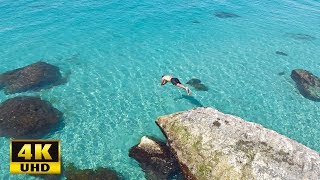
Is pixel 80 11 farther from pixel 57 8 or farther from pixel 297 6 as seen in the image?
pixel 297 6

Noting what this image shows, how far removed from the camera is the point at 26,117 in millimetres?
22344

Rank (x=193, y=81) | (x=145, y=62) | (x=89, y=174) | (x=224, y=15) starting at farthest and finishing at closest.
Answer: (x=224, y=15)
(x=145, y=62)
(x=193, y=81)
(x=89, y=174)

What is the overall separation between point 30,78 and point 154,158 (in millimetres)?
14009

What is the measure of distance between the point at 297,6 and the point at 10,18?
44431 millimetres

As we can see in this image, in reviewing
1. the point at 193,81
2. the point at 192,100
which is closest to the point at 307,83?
the point at 193,81

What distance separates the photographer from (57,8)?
143 feet

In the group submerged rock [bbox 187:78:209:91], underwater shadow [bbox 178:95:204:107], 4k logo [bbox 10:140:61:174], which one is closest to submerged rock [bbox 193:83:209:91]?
submerged rock [bbox 187:78:209:91]

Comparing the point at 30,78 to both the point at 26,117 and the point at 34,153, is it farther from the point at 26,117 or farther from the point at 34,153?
the point at 34,153

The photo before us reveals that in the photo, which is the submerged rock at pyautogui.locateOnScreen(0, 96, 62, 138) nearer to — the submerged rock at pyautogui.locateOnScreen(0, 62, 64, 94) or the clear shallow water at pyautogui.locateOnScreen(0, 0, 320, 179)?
the clear shallow water at pyautogui.locateOnScreen(0, 0, 320, 179)

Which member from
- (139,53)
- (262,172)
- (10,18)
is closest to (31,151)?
(262,172)

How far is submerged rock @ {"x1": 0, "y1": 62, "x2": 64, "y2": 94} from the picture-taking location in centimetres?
2661

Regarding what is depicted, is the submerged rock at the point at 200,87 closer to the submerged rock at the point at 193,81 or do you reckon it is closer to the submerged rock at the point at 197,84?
the submerged rock at the point at 197,84

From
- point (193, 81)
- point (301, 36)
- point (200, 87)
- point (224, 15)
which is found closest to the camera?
point (200, 87)

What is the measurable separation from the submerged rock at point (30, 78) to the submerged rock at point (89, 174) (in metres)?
10.1
